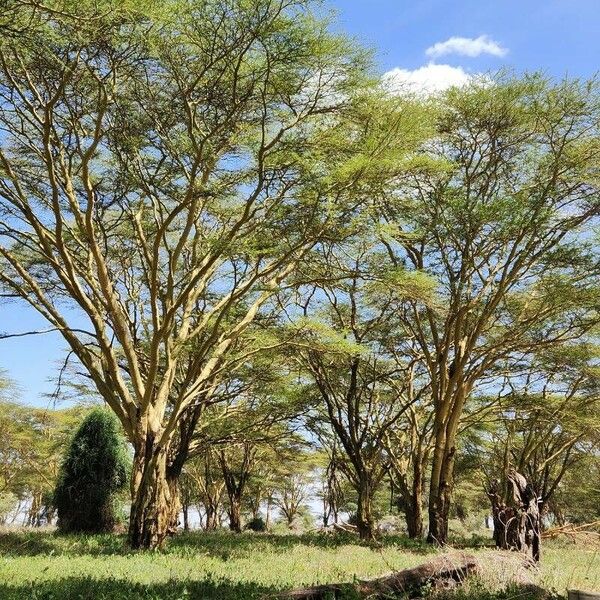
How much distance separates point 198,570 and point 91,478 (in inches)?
311

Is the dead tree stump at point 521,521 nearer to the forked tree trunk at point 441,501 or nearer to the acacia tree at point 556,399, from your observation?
the forked tree trunk at point 441,501

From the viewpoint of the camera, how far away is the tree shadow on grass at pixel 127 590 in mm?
4891

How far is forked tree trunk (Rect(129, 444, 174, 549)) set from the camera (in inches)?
386

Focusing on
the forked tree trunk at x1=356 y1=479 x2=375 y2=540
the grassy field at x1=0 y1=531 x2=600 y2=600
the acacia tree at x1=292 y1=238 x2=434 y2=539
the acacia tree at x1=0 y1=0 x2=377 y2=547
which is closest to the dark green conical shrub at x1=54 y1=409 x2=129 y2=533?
the grassy field at x1=0 y1=531 x2=600 y2=600

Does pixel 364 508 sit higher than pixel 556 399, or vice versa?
pixel 556 399

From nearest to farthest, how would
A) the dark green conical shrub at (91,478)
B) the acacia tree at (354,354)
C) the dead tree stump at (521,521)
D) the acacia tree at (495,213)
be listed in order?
the dead tree stump at (521,521) < the acacia tree at (495,213) < the acacia tree at (354,354) < the dark green conical shrub at (91,478)

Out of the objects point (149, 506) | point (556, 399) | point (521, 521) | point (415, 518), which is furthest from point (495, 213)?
point (415, 518)

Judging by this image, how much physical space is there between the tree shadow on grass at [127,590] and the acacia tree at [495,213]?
22.0 feet

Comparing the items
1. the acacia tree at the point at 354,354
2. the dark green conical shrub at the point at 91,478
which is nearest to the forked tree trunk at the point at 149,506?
the acacia tree at the point at 354,354

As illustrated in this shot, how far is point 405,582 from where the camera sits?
5.18m

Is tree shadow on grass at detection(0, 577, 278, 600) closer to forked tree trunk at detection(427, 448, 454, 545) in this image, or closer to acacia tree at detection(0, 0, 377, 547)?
acacia tree at detection(0, 0, 377, 547)

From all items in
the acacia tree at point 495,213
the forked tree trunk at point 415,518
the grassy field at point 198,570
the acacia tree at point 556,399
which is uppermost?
the acacia tree at point 495,213

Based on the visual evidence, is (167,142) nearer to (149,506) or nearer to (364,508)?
(149,506)

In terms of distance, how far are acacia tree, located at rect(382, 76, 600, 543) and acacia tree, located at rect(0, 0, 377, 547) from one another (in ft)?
7.05
